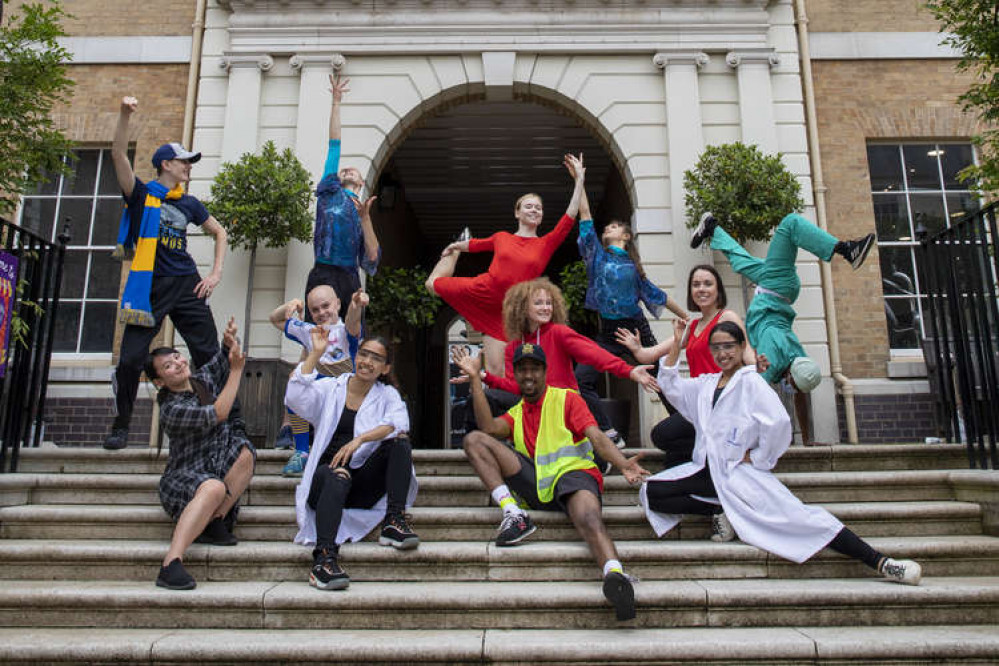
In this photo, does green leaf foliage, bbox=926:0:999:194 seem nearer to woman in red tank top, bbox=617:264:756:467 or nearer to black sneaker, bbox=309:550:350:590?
woman in red tank top, bbox=617:264:756:467

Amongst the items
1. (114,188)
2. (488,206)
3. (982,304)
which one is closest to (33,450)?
(114,188)

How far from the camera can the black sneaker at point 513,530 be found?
→ 3473mm

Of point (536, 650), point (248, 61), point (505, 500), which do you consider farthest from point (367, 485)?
point (248, 61)

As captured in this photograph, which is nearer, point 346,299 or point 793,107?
point 346,299

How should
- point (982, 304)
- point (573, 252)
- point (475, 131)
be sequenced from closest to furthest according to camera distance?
point (982, 304) → point (475, 131) → point (573, 252)

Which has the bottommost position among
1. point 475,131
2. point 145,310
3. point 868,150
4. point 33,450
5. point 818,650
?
point 818,650

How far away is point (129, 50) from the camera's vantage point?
764cm

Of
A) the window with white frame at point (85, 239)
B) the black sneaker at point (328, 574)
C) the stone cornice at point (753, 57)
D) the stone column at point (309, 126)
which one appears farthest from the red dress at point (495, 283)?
the window with white frame at point (85, 239)

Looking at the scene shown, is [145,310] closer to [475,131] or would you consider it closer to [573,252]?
[475,131]

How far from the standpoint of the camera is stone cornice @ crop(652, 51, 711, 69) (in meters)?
7.21

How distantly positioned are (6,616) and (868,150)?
876 centimetres

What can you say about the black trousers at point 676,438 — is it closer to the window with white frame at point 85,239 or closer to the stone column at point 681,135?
the stone column at point 681,135

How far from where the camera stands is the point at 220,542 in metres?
3.55

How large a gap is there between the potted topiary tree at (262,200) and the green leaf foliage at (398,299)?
1292 mm
